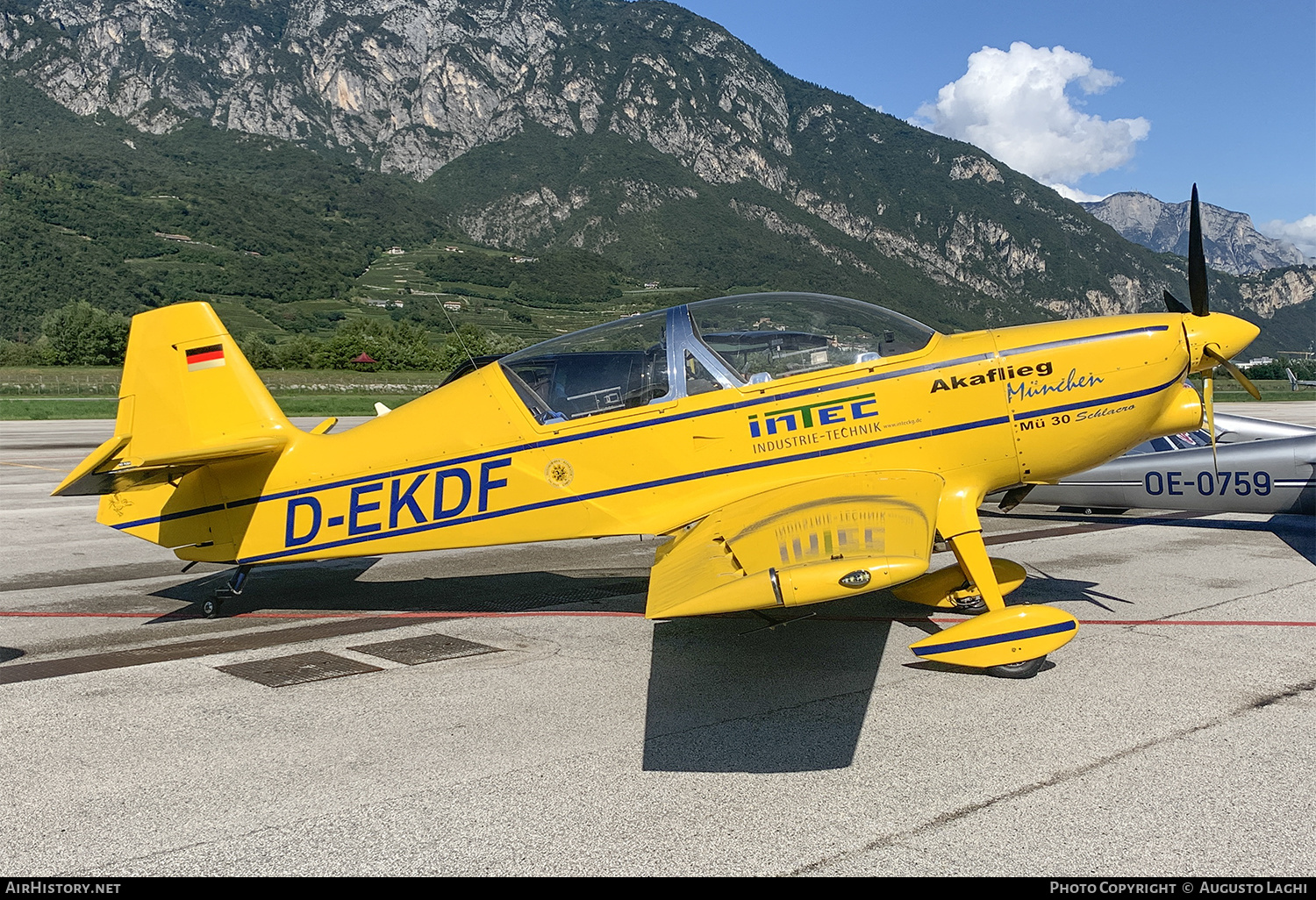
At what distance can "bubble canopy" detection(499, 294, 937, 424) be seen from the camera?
20.8ft

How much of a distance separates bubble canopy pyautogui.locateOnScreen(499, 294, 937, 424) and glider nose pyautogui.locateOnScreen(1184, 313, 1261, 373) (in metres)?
1.80

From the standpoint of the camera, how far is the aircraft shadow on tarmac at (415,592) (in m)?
7.93

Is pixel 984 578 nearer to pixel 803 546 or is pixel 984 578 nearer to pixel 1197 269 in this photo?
pixel 803 546

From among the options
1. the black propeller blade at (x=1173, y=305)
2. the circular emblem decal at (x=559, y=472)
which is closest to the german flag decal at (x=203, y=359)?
the circular emblem decal at (x=559, y=472)

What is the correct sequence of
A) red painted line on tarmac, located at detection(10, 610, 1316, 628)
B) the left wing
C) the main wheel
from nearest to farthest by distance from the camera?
the left wing < the main wheel < red painted line on tarmac, located at detection(10, 610, 1316, 628)

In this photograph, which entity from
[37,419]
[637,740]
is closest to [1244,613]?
[637,740]

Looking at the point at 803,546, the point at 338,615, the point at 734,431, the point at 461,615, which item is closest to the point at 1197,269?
the point at 734,431

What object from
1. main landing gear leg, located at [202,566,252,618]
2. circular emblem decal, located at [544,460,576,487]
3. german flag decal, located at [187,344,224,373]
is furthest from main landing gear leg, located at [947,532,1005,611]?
german flag decal, located at [187,344,224,373]

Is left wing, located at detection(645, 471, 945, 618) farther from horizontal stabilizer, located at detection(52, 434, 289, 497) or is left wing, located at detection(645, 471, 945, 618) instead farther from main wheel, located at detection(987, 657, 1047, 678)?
horizontal stabilizer, located at detection(52, 434, 289, 497)

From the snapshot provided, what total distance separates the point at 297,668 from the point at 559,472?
217 centimetres

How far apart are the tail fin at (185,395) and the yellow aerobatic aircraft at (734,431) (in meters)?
0.26

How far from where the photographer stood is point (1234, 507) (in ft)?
34.4

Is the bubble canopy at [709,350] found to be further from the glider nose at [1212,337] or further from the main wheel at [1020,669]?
the main wheel at [1020,669]
